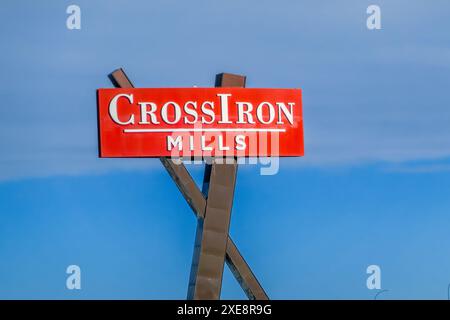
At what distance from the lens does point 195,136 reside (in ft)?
74.9

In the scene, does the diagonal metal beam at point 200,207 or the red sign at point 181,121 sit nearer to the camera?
the diagonal metal beam at point 200,207

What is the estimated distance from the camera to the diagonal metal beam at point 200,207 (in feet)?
73.7

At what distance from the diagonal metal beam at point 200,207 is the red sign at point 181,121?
0.91 ft

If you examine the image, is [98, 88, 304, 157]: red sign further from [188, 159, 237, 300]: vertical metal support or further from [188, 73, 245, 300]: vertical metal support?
[188, 159, 237, 300]: vertical metal support

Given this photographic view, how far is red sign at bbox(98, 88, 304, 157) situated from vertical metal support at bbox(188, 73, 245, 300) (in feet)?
1.24

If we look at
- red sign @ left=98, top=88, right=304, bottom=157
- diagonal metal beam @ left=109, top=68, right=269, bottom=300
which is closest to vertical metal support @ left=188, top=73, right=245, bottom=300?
diagonal metal beam @ left=109, top=68, right=269, bottom=300

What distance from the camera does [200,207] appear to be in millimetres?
22516

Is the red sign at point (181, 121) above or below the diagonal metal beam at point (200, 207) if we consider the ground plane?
above

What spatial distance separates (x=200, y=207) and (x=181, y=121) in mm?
1921

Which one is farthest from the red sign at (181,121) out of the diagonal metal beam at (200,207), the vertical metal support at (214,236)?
the vertical metal support at (214,236)

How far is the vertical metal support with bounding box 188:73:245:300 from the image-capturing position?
22328mm

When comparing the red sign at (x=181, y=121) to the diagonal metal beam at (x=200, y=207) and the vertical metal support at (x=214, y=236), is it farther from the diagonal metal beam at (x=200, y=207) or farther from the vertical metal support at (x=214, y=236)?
the vertical metal support at (x=214, y=236)
